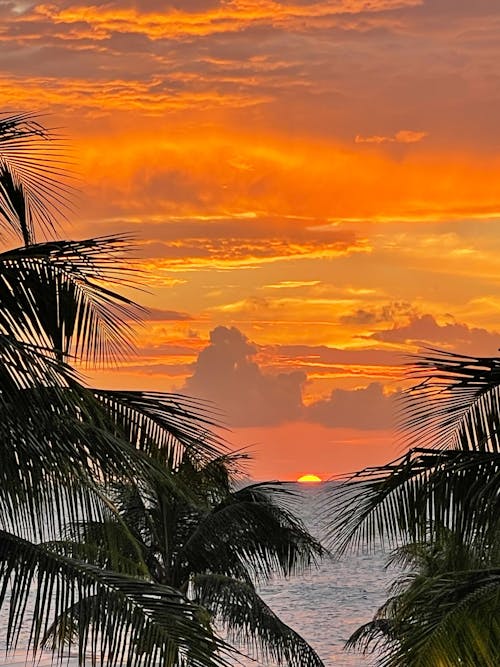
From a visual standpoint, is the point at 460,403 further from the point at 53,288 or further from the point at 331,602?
the point at 331,602

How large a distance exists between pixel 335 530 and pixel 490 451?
143cm

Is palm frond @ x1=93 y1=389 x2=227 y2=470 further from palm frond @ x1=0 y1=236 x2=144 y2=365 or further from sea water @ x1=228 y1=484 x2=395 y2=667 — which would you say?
sea water @ x1=228 y1=484 x2=395 y2=667

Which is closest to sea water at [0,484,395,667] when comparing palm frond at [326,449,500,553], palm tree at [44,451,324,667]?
palm tree at [44,451,324,667]

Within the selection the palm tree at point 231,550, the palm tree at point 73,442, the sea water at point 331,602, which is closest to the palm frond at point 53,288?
the palm tree at point 73,442

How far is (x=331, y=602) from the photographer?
90.3 m

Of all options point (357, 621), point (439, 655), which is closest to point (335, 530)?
point (439, 655)

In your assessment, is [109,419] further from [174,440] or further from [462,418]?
[462,418]

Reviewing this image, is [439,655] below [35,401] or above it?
below

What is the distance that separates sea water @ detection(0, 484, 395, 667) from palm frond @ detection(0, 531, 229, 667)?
45.1 meters

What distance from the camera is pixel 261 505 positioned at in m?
18.9

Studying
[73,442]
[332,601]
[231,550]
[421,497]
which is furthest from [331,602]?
[73,442]

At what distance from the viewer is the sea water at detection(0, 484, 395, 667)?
68.2 meters

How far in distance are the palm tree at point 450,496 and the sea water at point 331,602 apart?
144 ft

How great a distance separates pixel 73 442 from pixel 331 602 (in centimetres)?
8494
